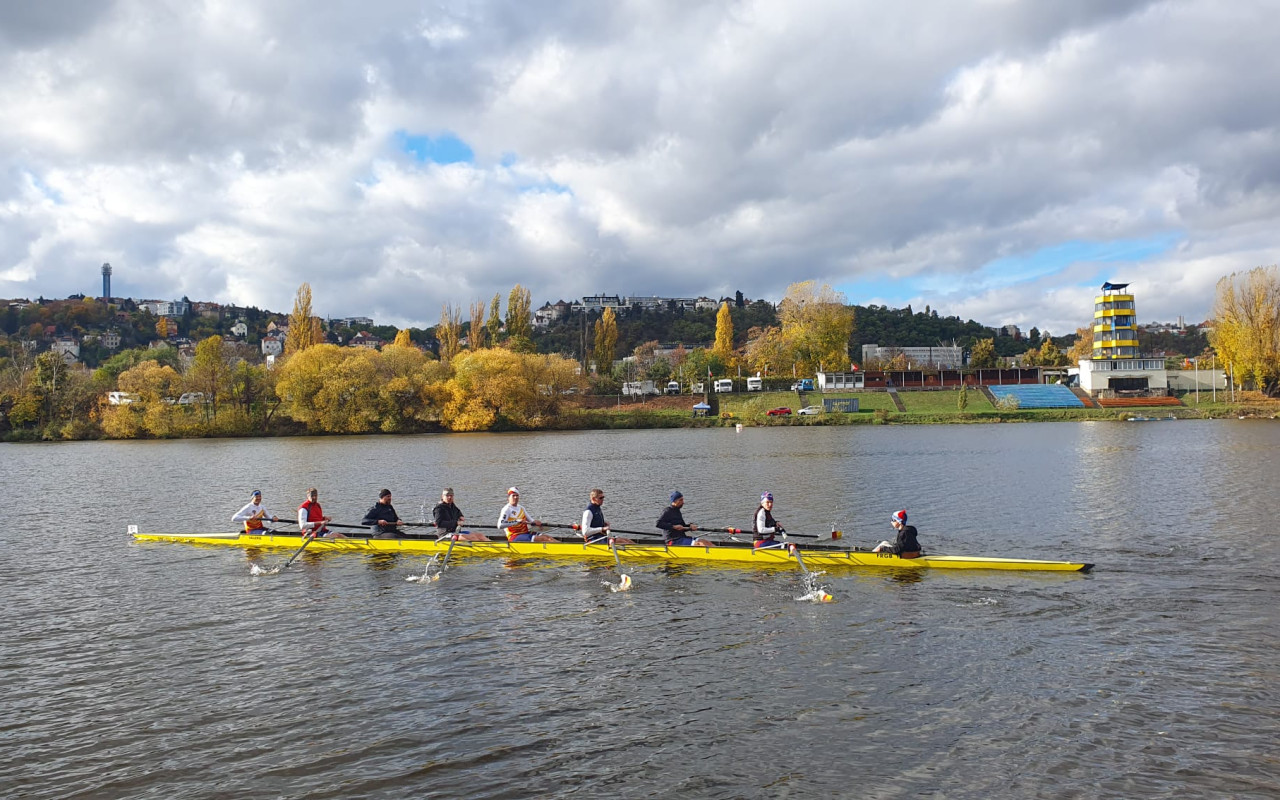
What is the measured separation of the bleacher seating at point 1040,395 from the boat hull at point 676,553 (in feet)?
287

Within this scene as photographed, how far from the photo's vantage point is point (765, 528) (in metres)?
19.9

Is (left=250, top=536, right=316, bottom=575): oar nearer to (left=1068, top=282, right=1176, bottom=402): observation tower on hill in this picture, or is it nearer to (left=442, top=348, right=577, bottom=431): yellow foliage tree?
(left=442, top=348, right=577, bottom=431): yellow foliage tree

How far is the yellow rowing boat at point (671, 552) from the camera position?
18.6m

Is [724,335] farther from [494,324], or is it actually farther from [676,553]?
[676,553]

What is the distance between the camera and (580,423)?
91438 millimetres

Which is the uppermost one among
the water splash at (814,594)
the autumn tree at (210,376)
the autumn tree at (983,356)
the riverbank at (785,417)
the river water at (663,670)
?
the autumn tree at (983,356)

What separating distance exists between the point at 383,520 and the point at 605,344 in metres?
120

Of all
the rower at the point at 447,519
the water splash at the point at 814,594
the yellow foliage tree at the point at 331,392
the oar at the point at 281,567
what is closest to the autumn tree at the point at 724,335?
the yellow foliage tree at the point at 331,392

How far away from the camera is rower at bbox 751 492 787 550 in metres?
19.8

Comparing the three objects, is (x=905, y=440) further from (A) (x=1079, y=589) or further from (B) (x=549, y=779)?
(B) (x=549, y=779)

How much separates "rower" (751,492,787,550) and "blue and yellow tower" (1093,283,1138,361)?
113 metres

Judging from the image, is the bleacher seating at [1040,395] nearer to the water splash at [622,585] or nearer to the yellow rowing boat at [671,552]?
the yellow rowing boat at [671,552]

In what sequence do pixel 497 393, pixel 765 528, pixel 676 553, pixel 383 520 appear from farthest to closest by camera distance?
pixel 497 393 < pixel 383 520 < pixel 676 553 < pixel 765 528

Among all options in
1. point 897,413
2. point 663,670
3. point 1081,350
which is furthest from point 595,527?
point 1081,350
